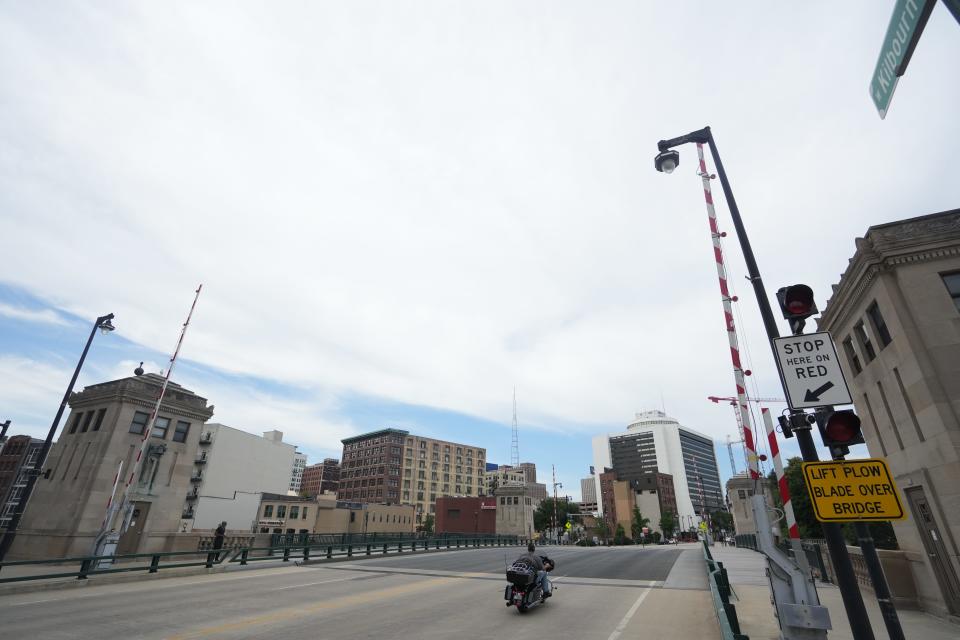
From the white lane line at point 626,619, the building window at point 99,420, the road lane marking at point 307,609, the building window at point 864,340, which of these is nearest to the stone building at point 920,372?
the building window at point 864,340

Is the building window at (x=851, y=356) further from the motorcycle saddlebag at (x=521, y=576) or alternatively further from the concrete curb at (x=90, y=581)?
the concrete curb at (x=90, y=581)

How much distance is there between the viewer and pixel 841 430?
4.83 metres

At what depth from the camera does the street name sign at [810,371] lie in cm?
520

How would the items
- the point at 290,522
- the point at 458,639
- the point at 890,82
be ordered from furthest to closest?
the point at 290,522 → the point at 458,639 → the point at 890,82

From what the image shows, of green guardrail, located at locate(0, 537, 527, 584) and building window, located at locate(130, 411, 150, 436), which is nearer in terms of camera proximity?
green guardrail, located at locate(0, 537, 527, 584)

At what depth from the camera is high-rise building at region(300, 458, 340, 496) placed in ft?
543

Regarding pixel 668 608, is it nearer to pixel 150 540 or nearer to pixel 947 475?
pixel 947 475

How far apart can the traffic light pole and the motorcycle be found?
22.6 ft

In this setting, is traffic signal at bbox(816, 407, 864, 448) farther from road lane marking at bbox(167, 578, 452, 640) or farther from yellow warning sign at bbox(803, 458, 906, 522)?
road lane marking at bbox(167, 578, 452, 640)

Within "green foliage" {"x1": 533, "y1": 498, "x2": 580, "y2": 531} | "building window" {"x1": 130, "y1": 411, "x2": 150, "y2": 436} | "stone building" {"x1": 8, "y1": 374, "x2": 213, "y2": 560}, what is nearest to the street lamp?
"stone building" {"x1": 8, "y1": 374, "x2": 213, "y2": 560}

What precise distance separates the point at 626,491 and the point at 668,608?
451 ft

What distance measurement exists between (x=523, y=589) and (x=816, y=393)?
8.69 m

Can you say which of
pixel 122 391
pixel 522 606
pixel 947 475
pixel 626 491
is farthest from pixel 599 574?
pixel 626 491

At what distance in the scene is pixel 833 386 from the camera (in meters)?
5.25
